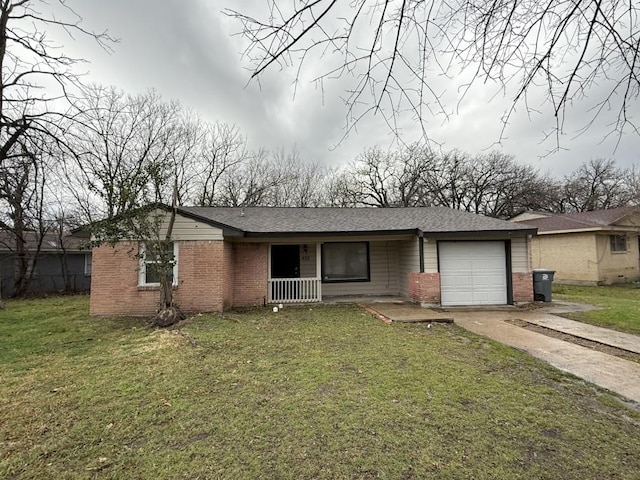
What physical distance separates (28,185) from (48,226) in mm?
2363

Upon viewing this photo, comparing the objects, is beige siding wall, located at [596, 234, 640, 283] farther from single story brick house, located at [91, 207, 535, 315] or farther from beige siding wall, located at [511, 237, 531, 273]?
single story brick house, located at [91, 207, 535, 315]

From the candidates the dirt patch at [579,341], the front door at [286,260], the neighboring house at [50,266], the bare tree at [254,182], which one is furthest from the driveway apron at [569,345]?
the bare tree at [254,182]

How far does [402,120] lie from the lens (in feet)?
8.05

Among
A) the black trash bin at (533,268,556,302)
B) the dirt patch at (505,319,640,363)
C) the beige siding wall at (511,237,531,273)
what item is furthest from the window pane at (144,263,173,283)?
the black trash bin at (533,268,556,302)

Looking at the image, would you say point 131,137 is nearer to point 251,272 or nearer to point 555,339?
point 251,272

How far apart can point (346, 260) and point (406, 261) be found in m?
2.29

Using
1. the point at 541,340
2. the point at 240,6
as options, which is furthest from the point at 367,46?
the point at 541,340

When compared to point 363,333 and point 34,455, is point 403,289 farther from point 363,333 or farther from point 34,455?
point 34,455

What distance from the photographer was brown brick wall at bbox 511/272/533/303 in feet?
31.8

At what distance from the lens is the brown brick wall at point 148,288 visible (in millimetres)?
8641

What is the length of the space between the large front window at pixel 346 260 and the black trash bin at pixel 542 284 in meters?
5.49

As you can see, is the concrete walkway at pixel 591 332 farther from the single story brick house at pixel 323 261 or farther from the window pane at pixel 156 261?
the window pane at pixel 156 261

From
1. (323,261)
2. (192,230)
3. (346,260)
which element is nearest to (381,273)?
(346,260)

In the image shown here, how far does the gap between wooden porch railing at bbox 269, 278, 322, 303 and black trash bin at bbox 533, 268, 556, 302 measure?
6.93 m
